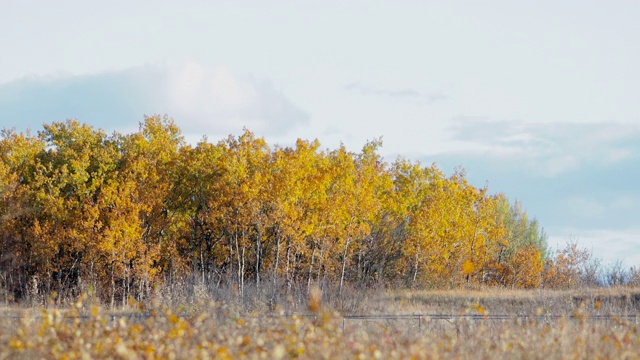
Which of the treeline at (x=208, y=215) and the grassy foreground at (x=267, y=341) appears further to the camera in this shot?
the treeline at (x=208, y=215)

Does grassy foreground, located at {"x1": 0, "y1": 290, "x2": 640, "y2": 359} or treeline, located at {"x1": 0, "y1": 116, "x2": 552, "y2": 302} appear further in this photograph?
treeline, located at {"x1": 0, "y1": 116, "x2": 552, "y2": 302}

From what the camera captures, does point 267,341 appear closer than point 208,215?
Yes

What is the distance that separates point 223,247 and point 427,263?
1341 cm

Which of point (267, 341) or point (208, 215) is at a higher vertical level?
point (208, 215)

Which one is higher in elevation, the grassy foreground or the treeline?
the treeline

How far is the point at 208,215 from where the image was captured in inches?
1784

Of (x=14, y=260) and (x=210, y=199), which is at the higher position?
(x=210, y=199)

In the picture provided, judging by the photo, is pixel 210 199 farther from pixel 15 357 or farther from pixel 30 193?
pixel 15 357

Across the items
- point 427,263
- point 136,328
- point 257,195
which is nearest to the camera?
point 136,328

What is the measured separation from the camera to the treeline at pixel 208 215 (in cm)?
4366

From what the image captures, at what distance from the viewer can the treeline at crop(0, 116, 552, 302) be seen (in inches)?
1719

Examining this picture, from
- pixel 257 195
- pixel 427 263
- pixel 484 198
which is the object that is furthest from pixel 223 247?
pixel 484 198

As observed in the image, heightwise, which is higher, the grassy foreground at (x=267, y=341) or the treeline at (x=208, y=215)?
the treeline at (x=208, y=215)

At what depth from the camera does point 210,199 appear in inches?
1817
